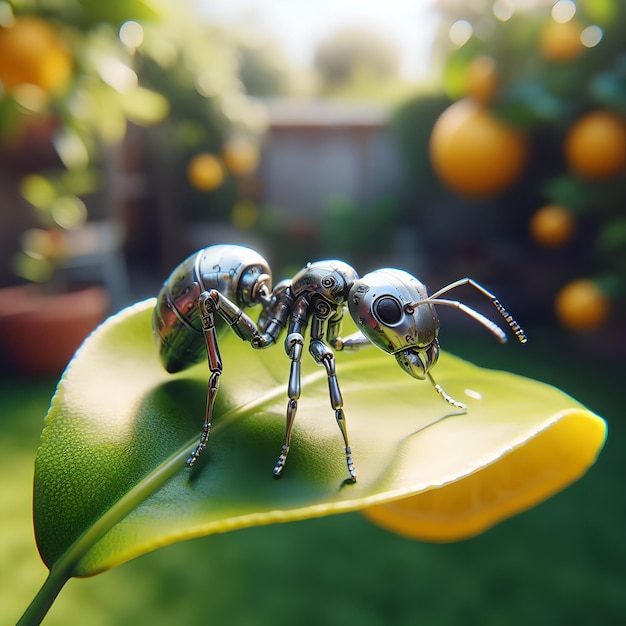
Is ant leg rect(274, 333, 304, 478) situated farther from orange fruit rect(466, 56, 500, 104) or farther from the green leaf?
orange fruit rect(466, 56, 500, 104)

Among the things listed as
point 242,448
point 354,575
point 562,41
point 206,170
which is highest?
point 562,41

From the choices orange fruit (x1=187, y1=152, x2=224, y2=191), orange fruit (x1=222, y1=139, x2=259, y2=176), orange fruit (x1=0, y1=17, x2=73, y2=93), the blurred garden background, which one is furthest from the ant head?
orange fruit (x1=187, y1=152, x2=224, y2=191)

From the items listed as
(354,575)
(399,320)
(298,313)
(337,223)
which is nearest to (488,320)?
(399,320)

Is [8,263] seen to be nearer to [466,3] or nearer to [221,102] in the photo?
[221,102]

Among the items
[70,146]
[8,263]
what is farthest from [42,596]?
[8,263]

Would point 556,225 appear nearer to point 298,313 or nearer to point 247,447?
point 298,313

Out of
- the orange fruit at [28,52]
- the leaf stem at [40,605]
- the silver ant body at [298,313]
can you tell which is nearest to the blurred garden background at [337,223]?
the orange fruit at [28,52]
